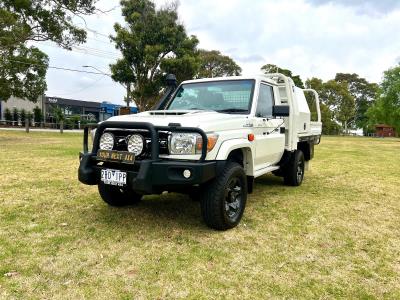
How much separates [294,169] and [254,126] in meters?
2.48

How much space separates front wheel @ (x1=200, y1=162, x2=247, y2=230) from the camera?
3.77m

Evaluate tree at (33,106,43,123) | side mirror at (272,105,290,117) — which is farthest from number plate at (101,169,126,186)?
tree at (33,106,43,123)

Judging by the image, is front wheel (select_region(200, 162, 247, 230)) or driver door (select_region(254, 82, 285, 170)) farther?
driver door (select_region(254, 82, 285, 170))

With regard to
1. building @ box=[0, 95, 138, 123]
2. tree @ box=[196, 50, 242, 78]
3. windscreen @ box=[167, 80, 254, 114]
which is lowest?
windscreen @ box=[167, 80, 254, 114]

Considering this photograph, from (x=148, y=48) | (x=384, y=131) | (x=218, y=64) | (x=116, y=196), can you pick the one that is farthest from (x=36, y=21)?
(x=384, y=131)

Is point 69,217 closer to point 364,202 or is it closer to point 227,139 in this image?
point 227,139

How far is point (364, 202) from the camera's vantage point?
18.8ft

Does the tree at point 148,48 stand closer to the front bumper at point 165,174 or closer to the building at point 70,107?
the front bumper at point 165,174

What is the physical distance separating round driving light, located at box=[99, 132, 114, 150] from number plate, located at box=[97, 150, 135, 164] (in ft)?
0.35

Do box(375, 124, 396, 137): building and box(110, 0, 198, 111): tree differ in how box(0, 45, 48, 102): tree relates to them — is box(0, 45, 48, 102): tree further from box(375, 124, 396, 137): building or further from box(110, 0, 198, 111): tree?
box(375, 124, 396, 137): building

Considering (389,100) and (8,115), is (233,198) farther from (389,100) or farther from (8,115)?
(8,115)

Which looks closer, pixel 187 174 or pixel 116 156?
pixel 187 174

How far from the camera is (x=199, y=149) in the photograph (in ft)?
11.8

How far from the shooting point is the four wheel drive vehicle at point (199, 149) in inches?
139
